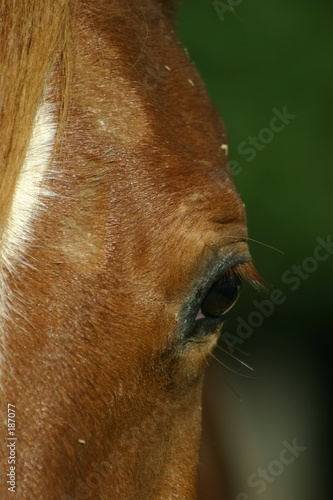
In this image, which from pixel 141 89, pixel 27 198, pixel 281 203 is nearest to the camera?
pixel 27 198

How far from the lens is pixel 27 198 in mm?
1407

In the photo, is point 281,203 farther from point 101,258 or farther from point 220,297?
point 101,258

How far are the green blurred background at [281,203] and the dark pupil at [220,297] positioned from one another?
232cm

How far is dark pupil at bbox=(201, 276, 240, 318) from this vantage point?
1.72 meters

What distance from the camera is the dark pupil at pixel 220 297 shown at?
1725 mm

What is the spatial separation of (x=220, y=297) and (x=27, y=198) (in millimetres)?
536

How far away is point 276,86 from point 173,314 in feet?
17.5

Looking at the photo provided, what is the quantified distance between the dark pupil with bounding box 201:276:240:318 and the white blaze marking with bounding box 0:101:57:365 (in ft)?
1.49

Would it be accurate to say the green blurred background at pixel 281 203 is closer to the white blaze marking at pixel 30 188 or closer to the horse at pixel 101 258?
the horse at pixel 101 258

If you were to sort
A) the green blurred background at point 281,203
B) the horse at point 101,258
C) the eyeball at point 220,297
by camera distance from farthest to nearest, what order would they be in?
the green blurred background at point 281,203 → the eyeball at point 220,297 → the horse at point 101,258

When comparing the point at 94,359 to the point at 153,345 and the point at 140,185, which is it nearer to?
the point at 153,345

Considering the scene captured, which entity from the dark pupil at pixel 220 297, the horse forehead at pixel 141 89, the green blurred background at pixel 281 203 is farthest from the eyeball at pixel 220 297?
the green blurred background at pixel 281 203

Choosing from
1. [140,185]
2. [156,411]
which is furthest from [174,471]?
[140,185]

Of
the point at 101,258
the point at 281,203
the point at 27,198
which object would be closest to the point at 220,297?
the point at 101,258
